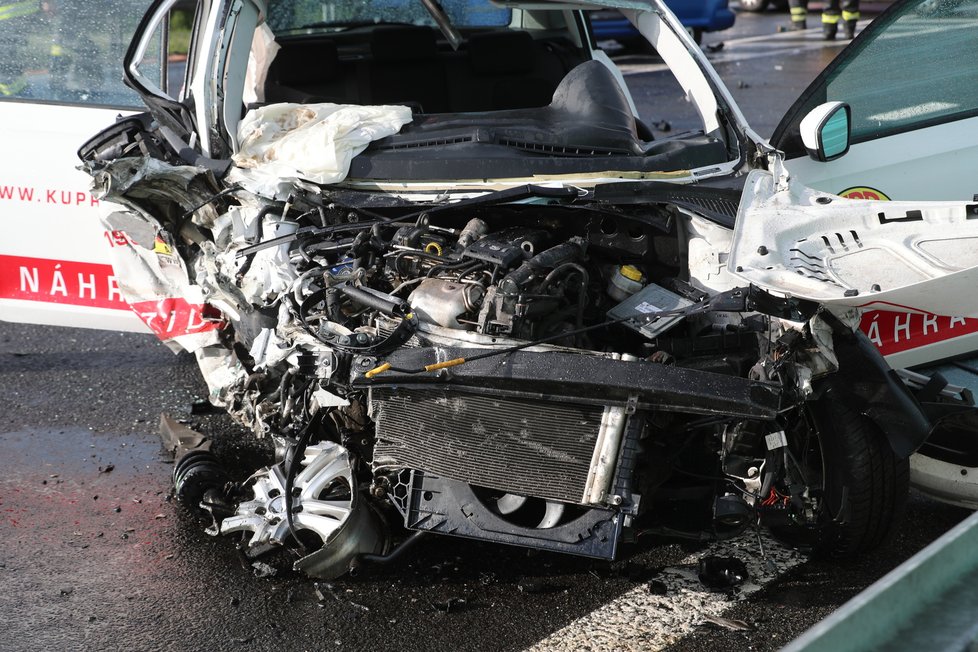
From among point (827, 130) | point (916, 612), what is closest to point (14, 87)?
point (827, 130)

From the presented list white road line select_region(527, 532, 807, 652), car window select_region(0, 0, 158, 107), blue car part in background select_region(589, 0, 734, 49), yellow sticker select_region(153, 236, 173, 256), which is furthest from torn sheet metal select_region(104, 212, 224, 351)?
blue car part in background select_region(589, 0, 734, 49)

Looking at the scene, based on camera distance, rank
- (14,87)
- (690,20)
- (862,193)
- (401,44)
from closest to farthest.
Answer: (862,193), (14,87), (401,44), (690,20)

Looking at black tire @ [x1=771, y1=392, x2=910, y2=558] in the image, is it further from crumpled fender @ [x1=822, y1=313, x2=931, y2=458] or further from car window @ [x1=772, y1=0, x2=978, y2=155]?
car window @ [x1=772, y1=0, x2=978, y2=155]

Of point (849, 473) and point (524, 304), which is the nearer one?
point (524, 304)

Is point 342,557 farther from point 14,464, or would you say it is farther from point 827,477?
point 14,464

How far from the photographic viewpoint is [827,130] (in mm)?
4195

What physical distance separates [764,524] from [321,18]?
3.81 meters

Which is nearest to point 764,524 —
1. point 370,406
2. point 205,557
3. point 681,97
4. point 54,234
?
→ point 370,406

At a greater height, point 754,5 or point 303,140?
point 754,5

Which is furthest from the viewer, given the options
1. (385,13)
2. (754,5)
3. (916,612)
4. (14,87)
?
(754,5)

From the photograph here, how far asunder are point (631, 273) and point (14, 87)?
10.7 feet

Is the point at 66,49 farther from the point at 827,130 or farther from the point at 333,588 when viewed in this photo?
the point at 827,130

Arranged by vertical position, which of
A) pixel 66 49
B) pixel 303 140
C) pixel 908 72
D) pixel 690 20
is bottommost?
pixel 303 140

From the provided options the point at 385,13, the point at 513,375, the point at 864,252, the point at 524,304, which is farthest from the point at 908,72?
the point at 385,13
